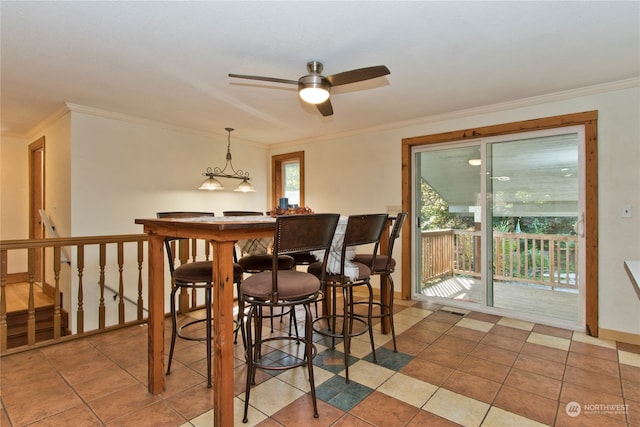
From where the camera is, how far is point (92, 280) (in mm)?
3627

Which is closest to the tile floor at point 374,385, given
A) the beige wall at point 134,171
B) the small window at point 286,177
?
the beige wall at point 134,171

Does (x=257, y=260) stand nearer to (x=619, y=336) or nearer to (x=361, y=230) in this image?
(x=361, y=230)

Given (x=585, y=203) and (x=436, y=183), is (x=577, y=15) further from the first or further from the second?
(x=436, y=183)

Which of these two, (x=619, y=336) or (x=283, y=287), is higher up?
(x=283, y=287)

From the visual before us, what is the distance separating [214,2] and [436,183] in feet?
10.5

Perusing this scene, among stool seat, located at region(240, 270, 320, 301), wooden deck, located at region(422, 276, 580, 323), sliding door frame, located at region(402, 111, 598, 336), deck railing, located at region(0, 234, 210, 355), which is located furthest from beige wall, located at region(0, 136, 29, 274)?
sliding door frame, located at region(402, 111, 598, 336)

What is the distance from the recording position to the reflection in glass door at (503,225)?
3254mm

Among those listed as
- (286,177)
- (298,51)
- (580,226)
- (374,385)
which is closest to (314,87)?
(298,51)

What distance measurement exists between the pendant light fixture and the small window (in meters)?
0.55

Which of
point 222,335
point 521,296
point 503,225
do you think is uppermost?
point 503,225

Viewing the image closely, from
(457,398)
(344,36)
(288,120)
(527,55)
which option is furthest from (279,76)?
(457,398)

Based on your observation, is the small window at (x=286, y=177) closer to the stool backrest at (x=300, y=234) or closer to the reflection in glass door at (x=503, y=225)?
the reflection in glass door at (x=503, y=225)

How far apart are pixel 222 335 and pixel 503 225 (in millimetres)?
3256

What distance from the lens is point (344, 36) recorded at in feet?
6.77
